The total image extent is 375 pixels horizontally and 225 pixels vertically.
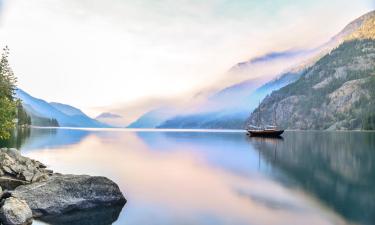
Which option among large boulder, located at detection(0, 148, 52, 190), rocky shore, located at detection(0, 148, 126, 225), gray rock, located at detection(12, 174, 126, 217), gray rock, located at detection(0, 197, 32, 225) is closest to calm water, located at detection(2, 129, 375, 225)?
rocky shore, located at detection(0, 148, 126, 225)

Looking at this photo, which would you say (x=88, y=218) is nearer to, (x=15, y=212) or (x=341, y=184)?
(x=15, y=212)

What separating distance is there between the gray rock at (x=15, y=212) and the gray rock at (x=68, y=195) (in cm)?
157

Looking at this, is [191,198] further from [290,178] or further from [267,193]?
[290,178]

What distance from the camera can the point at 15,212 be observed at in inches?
997

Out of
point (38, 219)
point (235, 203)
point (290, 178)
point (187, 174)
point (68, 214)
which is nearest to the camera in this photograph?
point (38, 219)

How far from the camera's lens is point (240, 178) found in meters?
54.3

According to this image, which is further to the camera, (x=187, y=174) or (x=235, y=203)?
(x=187, y=174)

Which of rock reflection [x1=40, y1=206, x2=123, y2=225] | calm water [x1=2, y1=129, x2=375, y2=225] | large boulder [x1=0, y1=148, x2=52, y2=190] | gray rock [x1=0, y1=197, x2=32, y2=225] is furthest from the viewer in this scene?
large boulder [x1=0, y1=148, x2=52, y2=190]

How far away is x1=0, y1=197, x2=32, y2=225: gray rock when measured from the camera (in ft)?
81.3

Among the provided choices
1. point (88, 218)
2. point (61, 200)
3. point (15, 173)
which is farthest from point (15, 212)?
point (15, 173)

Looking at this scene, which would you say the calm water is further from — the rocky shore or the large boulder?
the large boulder

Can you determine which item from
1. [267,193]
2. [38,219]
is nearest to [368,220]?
[267,193]

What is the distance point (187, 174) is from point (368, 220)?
32.7 m

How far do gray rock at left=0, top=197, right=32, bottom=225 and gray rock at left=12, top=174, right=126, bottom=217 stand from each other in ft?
5.16
